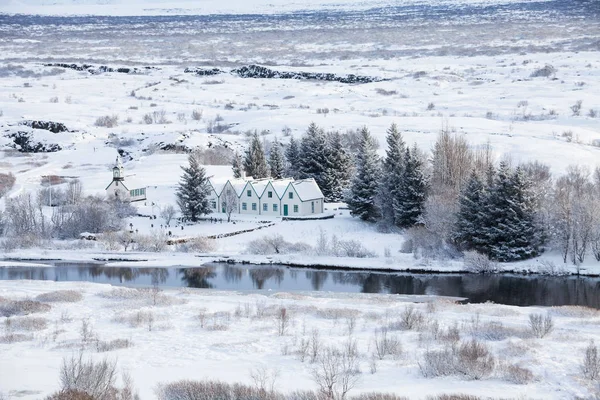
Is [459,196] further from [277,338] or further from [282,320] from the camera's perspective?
[277,338]

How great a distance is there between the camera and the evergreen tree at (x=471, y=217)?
46.9 metres

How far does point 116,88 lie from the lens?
13188 centimetres

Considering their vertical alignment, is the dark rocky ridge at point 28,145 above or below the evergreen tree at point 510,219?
above

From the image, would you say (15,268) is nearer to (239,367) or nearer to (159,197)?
(159,197)

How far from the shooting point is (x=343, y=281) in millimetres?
43812

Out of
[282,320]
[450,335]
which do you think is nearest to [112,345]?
[282,320]

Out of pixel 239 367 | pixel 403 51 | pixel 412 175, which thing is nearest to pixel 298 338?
pixel 239 367

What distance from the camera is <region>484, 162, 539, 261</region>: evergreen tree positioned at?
150 feet

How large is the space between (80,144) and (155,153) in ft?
37.0

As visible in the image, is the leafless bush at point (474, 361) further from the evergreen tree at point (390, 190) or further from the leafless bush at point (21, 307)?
the evergreen tree at point (390, 190)

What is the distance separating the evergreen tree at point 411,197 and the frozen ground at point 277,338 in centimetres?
1459

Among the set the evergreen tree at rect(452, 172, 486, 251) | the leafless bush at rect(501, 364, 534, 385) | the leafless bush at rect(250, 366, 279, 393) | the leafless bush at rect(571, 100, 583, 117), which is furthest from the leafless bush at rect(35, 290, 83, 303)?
the leafless bush at rect(571, 100, 583, 117)

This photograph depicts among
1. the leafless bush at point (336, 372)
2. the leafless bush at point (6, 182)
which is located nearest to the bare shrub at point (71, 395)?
the leafless bush at point (336, 372)

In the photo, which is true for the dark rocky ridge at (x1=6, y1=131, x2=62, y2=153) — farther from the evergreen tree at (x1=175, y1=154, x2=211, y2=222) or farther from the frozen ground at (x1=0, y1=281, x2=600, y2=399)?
the frozen ground at (x1=0, y1=281, x2=600, y2=399)
